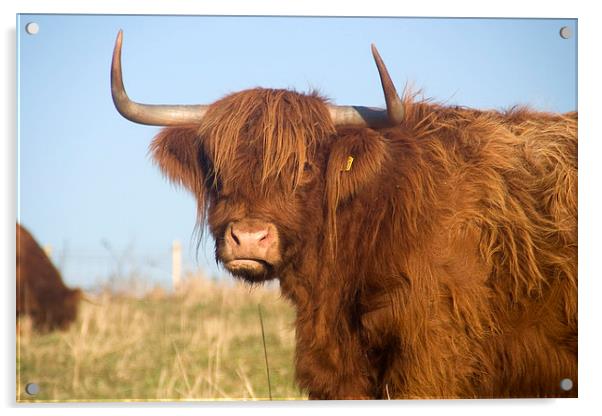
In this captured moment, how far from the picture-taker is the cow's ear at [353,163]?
154 inches

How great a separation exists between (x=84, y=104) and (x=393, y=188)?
1511 millimetres

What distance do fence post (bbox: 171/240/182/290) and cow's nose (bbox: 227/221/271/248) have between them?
108 centimetres

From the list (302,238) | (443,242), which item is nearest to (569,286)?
(443,242)

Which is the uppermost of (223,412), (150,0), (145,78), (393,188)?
(150,0)

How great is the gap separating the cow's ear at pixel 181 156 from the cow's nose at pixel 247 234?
0.57m

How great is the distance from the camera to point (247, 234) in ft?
12.2

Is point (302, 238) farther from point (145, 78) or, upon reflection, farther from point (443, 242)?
point (145, 78)

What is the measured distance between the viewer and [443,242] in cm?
391

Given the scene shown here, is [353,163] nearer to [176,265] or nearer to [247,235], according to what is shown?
[247,235]

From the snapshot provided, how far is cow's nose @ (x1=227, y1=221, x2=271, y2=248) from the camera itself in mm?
3711

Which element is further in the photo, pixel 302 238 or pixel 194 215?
pixel 194 215

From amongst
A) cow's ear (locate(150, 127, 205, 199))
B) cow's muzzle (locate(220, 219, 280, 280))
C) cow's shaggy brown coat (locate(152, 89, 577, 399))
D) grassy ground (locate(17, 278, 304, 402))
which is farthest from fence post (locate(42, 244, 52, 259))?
cow's muzzle (locate(220, 219, 280, 280))

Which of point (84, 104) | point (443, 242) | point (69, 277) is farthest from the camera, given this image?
point (69, 277)

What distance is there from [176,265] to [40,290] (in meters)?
1.00
